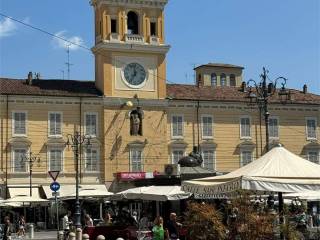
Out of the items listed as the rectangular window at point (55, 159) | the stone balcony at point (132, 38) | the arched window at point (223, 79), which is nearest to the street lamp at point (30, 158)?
the rectangular window at point (55, 159)

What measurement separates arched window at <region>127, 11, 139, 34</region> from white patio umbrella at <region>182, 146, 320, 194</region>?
1453 inches

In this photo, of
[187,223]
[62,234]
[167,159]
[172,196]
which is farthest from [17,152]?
[187,223]

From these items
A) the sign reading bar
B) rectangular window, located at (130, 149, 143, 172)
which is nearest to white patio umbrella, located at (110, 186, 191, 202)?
the sign reading bar

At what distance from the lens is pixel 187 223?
13258mm

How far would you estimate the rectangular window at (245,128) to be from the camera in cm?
5319

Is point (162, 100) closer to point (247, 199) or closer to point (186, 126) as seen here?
point (186, 126)

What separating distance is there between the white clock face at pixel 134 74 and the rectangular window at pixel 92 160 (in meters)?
5.66

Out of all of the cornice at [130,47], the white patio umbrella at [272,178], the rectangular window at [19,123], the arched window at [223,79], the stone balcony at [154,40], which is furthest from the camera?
the arched window at [223,79]

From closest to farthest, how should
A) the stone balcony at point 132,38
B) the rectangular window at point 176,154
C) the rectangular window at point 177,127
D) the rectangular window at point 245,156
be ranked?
the stone balcony at point 132,38, the rectangular window at point 176,154, the rectangular window at point 177,127, the rectangular window at point 245,156

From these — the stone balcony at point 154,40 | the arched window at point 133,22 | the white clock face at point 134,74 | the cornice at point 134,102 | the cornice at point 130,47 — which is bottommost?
the cornice at point 134,102

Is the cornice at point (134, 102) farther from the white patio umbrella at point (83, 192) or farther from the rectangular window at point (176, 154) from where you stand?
the white patio umbrella at point (83, 192)

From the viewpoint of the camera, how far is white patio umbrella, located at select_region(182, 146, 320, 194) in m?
13.4

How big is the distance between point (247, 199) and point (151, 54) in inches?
1545

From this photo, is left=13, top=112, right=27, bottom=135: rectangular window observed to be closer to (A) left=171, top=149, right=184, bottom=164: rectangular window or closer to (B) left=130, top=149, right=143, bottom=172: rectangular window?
(B) left=130, top=149, right=143, bottom=172: rectangular window
